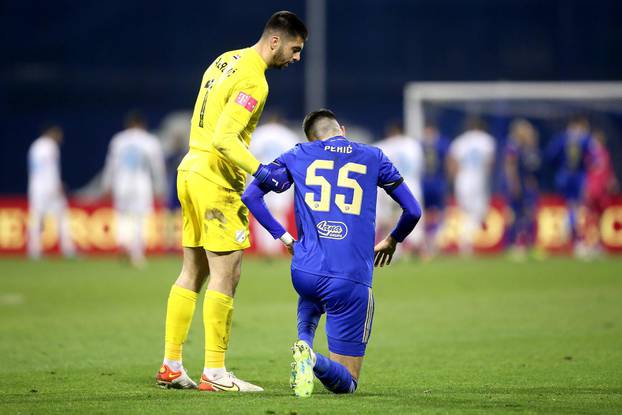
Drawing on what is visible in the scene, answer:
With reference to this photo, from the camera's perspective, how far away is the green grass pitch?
25.3 feet

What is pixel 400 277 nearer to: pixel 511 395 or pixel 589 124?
pixel 589 124

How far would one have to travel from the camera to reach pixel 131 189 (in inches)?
895

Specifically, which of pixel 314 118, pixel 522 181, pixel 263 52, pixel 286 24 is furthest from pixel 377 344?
pixel 522 181

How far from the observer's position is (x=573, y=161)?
23750 mm

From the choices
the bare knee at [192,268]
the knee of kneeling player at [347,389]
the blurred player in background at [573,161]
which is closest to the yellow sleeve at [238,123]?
the bare knee at [192,268]

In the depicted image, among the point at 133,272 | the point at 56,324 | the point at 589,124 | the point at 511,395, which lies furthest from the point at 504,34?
the point at 511,395

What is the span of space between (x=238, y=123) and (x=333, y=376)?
1772mm

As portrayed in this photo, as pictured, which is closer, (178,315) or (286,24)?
(286,24)

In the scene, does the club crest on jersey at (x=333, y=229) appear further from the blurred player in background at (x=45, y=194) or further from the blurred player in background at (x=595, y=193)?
the blurred player in background at (x=45, y=194)

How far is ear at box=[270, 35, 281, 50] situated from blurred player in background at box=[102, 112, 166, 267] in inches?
544

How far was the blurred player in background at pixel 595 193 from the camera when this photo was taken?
23.7m

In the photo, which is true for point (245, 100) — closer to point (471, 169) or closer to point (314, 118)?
point (314, 118)

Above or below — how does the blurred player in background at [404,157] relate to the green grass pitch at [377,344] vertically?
above

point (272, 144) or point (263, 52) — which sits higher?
point (272, 144)
